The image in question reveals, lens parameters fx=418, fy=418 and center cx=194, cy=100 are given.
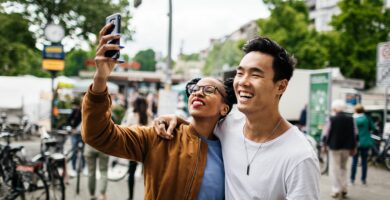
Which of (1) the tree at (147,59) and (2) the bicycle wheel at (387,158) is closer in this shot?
(2) the bicycle wheel at (387,158)

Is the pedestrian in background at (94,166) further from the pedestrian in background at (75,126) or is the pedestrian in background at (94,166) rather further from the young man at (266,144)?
the young man at (266,144)

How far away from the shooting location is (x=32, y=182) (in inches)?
260

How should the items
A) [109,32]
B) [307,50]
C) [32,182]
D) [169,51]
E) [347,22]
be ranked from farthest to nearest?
[307,50] → [347,22] → [169,51] → [32,182] → [109,32]

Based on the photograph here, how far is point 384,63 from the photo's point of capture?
9.02 meters

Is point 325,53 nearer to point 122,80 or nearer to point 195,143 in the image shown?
point 122,80

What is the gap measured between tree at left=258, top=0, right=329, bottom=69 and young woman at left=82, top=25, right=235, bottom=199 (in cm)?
3157

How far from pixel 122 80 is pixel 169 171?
52.9m

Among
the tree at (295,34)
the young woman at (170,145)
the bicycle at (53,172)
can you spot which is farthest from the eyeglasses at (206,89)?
the tree at (295,34)

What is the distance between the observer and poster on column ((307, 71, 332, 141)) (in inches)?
→ 488

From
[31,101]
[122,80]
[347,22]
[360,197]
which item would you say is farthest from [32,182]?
[122,80]

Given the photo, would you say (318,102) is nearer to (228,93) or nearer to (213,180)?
(228,93)

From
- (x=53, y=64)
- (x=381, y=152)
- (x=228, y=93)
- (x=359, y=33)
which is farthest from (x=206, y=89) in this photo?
(x=359, y=33)

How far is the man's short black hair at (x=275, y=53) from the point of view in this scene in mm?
2176

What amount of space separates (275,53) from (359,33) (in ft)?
104
